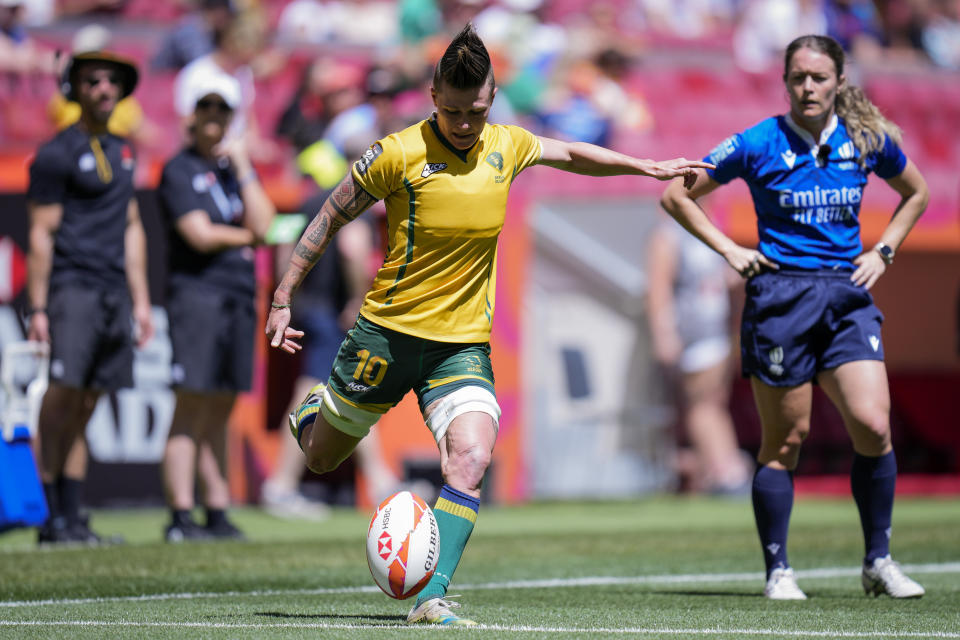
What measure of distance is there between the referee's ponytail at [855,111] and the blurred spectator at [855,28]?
13.5 m

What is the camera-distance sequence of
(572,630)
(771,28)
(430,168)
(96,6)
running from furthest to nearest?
(771,28) < (96,6) < (430,168) < (572,630)

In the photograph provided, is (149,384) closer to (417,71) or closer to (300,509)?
(300,509)

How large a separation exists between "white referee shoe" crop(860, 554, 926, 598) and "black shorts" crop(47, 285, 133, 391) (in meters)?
4.58

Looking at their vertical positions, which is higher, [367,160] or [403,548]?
[367,160]

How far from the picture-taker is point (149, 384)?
11.0m

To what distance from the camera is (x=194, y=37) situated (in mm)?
14266

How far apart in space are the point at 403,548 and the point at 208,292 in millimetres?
4125

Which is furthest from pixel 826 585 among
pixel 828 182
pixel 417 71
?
pixel 417 71

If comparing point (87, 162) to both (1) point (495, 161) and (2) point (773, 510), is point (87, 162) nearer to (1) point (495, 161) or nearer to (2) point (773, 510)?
(1) point (495, 161)

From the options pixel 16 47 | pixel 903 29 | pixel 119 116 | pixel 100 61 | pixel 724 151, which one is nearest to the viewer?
pixel 724 151

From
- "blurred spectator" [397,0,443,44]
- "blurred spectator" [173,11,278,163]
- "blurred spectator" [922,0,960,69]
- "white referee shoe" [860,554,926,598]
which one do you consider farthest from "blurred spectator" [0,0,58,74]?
"blurred spectator" [922,0,960,69]

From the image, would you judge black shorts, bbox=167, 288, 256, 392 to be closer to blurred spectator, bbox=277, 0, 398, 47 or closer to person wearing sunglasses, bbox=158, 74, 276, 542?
person wearing sunglasses, bbox=158, 74, 276, 542

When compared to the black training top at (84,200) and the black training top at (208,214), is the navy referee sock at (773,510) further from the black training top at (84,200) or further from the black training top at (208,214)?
the black training top at (84,200)

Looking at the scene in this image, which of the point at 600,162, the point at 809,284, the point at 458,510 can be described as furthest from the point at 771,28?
the point at 458,510
